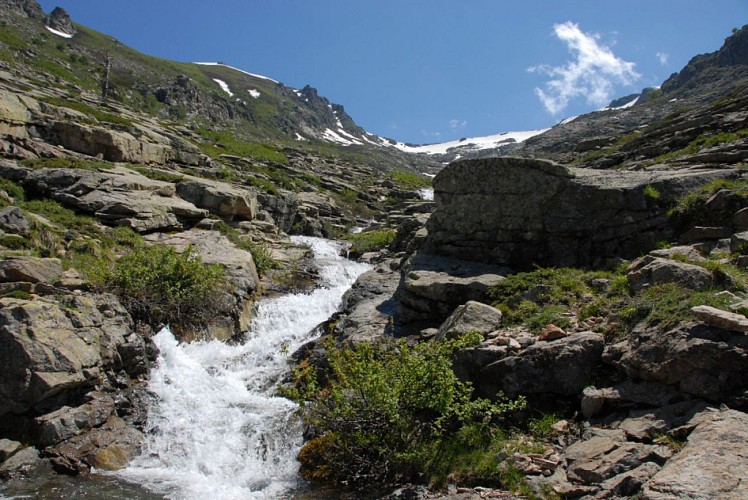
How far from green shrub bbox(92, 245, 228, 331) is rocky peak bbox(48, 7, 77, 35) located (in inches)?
4868

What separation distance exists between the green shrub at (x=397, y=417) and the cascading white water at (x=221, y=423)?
1492 millimetres

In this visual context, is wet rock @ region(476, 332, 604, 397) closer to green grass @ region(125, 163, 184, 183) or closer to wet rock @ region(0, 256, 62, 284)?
wet rock @ region(0, 256, 62, 284)

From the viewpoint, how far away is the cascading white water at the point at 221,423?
9.60m

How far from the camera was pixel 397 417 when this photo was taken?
8242mm

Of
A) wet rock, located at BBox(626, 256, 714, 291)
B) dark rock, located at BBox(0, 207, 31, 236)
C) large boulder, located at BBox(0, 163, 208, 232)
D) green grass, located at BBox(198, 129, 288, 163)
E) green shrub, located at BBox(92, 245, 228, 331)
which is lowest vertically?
wet rock, located at BBox(626, 256, 714, 291)

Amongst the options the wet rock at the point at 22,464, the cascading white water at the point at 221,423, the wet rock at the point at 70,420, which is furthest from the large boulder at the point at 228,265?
the wet rock at the point at 22,464

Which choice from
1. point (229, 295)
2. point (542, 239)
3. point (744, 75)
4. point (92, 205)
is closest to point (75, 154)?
point (92, 205)

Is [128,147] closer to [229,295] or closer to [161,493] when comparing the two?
[229,295]

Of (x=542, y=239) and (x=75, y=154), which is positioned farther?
(x=75, y=154)

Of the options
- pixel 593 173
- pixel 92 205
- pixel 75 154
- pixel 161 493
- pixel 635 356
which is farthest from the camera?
pixel 75 154

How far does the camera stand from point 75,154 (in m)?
25.7

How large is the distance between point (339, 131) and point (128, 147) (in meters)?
139

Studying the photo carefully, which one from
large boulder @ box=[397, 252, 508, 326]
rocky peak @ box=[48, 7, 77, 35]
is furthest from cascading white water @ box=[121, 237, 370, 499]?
rocky peak @ box=[48, 7, 77, 35]

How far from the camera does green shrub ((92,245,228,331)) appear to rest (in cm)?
1455
